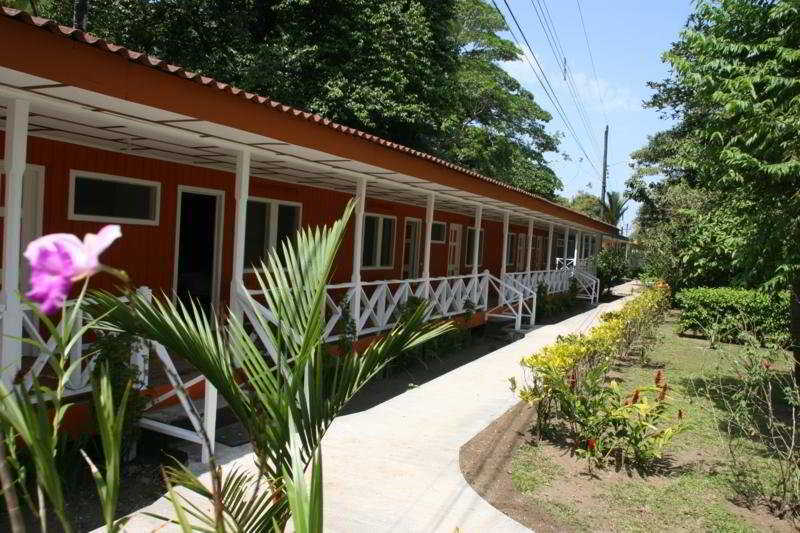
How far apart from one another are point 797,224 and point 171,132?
566 cm

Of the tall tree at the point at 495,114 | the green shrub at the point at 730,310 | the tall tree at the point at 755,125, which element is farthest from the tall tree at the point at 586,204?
the tall tree at the point at 755,125

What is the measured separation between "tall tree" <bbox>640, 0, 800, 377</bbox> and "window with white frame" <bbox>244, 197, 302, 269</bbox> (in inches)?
226

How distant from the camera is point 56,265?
108cm

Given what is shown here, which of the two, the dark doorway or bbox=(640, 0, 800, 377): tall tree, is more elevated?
bbox=(640, 0, 800, 377): tall tree

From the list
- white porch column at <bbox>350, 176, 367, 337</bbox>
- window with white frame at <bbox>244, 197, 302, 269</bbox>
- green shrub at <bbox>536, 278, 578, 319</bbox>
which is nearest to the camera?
white porch column at <bbox>350, 176, 367, 337</bbox>

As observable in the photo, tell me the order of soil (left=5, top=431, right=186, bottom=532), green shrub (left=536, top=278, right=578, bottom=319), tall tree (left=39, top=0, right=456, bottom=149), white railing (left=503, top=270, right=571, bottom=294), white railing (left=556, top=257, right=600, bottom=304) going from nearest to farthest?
soil (left=5, top=431, right=186, bottom=532), white railing (left=503, top=270, right=571, bottom=294), green shrub (left=536, top=278, right=578, bottom=319), tall tree (left=39, top=0, right=456, bottom=149), white railing (left=556, top=257, right=600, bottom=304)

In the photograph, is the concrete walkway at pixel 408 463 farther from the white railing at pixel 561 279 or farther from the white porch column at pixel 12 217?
the white railing at pixel 561 279

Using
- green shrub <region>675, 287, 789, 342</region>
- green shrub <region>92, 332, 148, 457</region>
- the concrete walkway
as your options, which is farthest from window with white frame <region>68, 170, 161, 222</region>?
green shrub <region>675, 287, 789, 342</region>

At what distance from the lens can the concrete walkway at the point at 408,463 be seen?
418 cm

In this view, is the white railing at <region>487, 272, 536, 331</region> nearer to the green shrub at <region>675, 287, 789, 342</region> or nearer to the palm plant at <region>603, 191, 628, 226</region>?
the green shrub at <region>675, 287, 789, 342</region>

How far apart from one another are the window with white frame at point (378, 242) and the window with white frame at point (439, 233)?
2.52 meters

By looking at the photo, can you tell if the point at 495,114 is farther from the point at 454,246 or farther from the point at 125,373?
the point at 125,373

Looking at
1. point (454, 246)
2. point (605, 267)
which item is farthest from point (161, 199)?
point (605, 267)

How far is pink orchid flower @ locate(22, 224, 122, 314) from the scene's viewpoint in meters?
1.06
